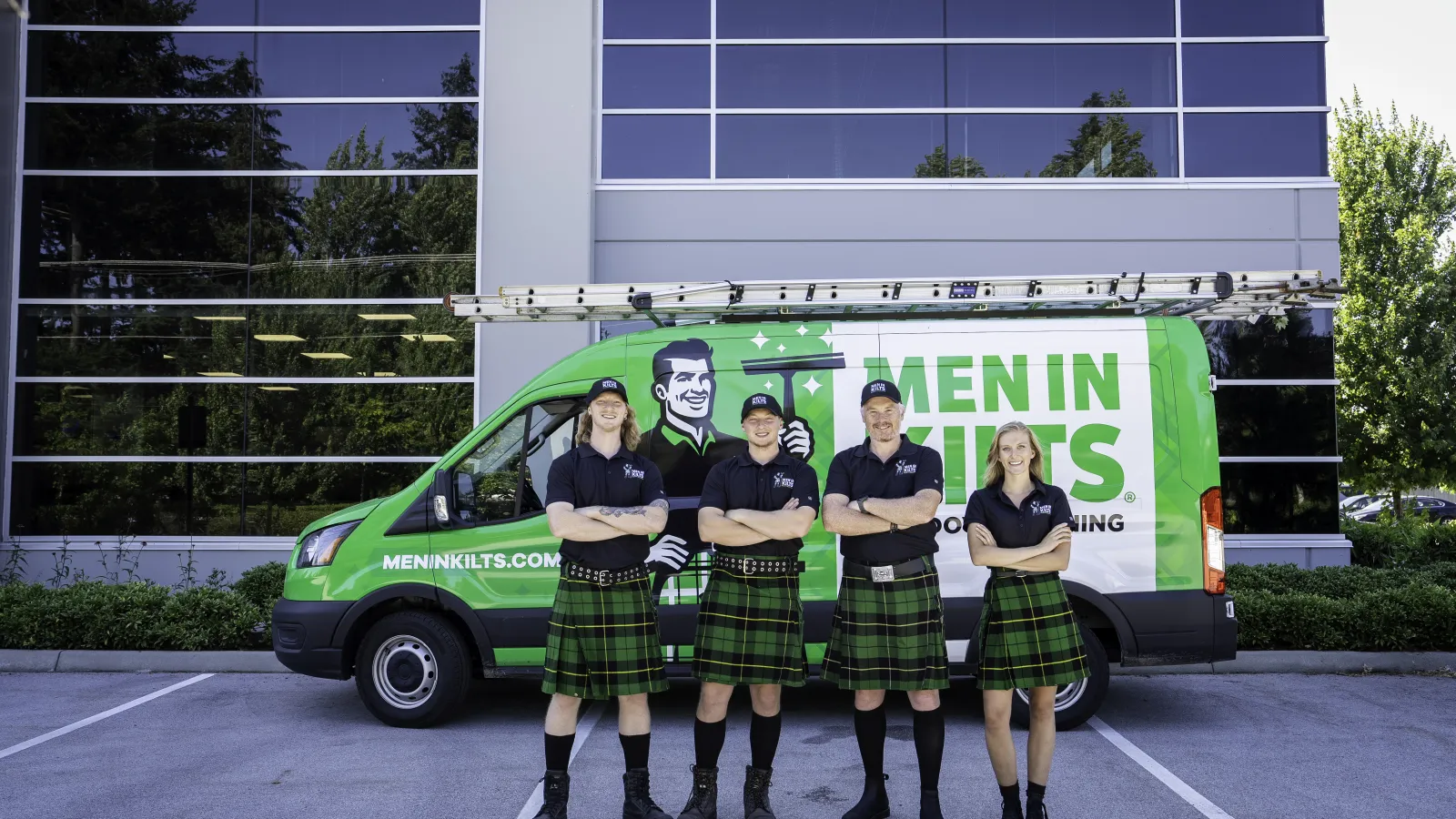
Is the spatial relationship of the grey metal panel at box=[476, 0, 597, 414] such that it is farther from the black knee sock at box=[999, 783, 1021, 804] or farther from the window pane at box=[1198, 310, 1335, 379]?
the black knee sock at box=[999, 783, 1021, 804]

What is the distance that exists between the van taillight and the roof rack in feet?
3.84

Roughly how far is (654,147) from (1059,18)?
4802 mm

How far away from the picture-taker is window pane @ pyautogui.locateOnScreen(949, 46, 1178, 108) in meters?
11.8

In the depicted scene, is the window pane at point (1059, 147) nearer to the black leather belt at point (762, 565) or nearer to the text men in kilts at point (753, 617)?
the text men in kilts at point (753, 617)

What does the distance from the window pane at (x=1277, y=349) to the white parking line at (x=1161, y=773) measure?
646cm

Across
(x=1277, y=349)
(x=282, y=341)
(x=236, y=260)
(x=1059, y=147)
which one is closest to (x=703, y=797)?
(x=282, y=341)

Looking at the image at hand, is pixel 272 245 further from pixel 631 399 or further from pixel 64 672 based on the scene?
pixel 631 399

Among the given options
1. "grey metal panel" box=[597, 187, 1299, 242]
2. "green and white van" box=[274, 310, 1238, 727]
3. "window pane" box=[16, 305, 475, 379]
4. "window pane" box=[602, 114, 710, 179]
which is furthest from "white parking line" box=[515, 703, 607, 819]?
"window pane" box=[602, 114, 710, 179]

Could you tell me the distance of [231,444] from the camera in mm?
11609

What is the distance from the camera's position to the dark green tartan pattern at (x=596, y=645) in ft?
14.6

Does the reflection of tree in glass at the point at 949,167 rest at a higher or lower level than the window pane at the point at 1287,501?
higher

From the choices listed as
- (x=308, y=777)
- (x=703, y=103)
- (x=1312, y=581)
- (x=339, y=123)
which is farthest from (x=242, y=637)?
(x=1312, y=581)

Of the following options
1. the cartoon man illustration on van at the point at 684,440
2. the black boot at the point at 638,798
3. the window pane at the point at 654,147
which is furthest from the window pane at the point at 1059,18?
the black boot at the point at 638,798

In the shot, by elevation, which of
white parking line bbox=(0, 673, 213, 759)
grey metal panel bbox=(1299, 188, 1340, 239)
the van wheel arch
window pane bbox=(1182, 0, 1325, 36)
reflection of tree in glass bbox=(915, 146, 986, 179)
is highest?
window pane bbox=(1182, 0, 1325, 36)
